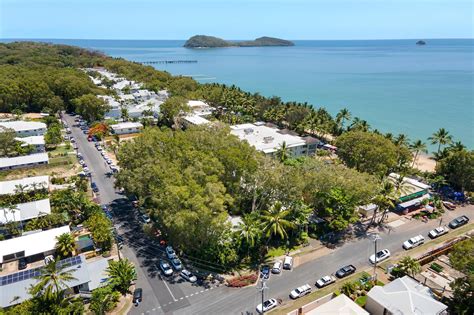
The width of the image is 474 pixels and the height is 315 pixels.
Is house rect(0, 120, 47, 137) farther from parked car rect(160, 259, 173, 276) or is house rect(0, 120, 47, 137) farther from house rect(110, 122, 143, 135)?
parked car rect(160, 259, 173, 276)

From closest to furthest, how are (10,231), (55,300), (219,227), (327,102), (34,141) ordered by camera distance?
(55,300) < (219,227) < (10,231) < (34,141) < (327,102)

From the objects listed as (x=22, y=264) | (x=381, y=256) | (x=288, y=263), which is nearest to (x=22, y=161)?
(x=22, y=264)

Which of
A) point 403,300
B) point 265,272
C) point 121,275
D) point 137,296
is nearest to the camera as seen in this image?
point 403,300

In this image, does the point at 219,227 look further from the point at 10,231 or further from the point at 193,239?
the point at 10,231

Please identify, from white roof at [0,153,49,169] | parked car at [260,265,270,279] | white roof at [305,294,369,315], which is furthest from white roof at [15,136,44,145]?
white roof at [305,294,369,315]

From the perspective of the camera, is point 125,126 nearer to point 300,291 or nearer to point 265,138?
point 265,138

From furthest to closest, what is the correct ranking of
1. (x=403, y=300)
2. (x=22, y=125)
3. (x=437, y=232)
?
1. (x=22, y=125)
2. (x=437, y=232)
3. (x=403, y=300)

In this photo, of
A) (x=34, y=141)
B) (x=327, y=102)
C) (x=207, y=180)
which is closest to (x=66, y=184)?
(x=34, y=141)
